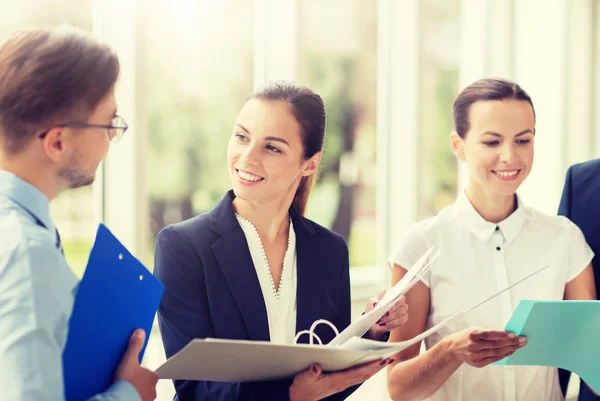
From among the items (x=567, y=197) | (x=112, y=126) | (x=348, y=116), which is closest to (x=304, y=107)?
(x=112, y=126)

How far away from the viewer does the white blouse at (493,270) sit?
1957 millimetres

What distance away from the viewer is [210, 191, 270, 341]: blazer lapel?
164cm

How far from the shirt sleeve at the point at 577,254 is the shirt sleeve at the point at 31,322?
1518 mm

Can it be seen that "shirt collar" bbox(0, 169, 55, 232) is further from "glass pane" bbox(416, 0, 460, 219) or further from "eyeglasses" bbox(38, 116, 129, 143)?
"glass pane" bbox(416, 0, 460, 219)

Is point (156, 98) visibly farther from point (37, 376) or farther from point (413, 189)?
point (37, 376)

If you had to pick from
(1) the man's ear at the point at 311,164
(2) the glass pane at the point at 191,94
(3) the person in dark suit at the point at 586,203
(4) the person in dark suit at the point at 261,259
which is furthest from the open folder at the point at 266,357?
(2) the glass pane at the point at 191,94

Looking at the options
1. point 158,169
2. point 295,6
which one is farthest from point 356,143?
point 158,169

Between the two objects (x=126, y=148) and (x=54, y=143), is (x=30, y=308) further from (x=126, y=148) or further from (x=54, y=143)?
(x=126, y=148)

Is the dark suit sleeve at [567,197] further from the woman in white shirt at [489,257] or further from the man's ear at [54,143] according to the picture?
the man's ear at [54,143]

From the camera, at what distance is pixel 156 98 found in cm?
255

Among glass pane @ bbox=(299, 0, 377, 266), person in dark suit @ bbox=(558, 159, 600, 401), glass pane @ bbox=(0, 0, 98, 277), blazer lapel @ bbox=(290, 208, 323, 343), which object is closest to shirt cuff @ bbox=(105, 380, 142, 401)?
blazer lapel @ bbox=(290, 208, 323, 343)

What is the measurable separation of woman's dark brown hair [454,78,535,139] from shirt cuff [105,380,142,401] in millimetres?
1307

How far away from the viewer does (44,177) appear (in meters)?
1.12

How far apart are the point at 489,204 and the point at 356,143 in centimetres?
132
